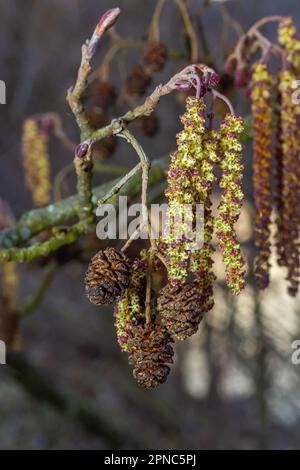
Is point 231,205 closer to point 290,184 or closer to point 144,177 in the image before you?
point 144,177

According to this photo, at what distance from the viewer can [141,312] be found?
1.13m

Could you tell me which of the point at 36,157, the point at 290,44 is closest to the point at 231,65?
the point at 290,44

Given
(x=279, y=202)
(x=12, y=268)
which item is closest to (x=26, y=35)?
(x=12, y=268)

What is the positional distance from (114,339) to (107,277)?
4606 millimetres

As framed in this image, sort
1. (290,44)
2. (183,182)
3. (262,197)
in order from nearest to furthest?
(183,182)
(262,197)
(290,44)

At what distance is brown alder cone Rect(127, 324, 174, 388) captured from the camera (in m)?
1.08

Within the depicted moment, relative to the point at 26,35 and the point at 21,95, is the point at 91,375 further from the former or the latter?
the point at 26,35

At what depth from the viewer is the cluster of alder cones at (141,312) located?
1077mm

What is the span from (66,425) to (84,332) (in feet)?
4.61

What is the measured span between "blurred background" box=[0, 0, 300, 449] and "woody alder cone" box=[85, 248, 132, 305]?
5.04 feet

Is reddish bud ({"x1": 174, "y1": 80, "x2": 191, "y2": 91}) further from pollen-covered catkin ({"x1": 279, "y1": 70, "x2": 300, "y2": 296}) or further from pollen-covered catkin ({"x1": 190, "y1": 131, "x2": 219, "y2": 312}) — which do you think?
pollen-covered catkin ({"x1": 279, "y1": 70, "x2": 300, "y2": 296})

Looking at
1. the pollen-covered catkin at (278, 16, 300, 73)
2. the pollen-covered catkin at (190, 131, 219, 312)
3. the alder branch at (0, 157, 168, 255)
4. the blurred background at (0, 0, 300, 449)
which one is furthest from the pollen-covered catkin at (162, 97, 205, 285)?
the blurred background at (0, 0, 300, 449)

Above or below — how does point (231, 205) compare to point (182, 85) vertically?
below

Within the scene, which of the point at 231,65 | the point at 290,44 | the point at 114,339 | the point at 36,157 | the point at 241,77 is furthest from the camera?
the point at 114,339
